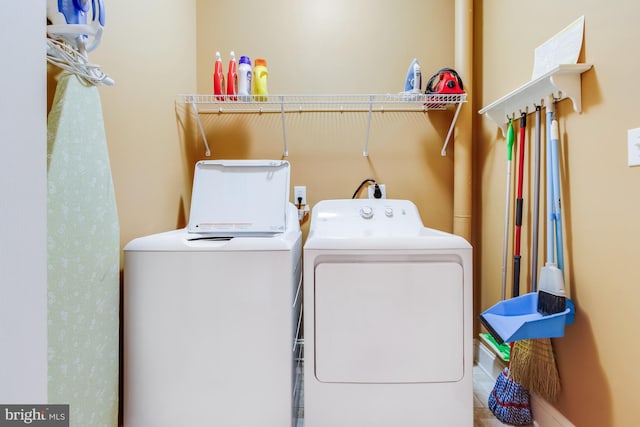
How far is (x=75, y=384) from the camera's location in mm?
941

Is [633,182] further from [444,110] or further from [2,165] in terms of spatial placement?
[2,165]

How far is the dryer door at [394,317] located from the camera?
3.93 ft

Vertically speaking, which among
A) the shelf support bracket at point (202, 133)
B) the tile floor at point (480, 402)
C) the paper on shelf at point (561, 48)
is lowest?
the tile floor at point (480, 402)

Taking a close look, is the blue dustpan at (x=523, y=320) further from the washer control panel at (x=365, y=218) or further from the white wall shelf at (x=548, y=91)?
the white wall shelf at (x=548, y=91)

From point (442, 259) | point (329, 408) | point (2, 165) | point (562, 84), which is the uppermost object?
point (562, 84)

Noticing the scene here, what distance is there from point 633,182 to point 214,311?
153 cm

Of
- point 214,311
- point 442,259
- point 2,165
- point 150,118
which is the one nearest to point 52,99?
point 150,118

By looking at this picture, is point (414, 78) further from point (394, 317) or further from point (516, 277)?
point (394, 317)

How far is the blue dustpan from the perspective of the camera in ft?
3.75

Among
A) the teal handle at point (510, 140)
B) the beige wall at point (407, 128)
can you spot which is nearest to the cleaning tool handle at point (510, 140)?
the teal handle at point (510, 140)

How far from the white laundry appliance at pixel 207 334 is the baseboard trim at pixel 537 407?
113 cm

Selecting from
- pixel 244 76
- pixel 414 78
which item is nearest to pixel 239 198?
pixel 244 76

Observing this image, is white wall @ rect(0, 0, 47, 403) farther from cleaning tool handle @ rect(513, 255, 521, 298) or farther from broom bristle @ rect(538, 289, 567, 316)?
cleaning tool handle @ rect(513, 255, 521, 298)

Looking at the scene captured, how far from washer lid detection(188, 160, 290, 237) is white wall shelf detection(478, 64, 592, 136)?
119 cm
